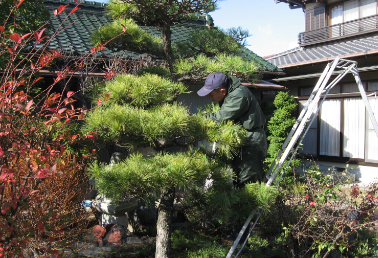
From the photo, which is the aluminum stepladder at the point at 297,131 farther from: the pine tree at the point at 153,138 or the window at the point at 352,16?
the window at the point at 352,16

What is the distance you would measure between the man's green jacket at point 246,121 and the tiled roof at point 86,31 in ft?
7.48

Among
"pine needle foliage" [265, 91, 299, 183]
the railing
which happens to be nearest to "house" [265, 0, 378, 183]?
the railing

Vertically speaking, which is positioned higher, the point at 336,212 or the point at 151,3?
the point at 151,3

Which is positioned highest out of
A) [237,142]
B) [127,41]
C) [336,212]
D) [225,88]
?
[127,41]

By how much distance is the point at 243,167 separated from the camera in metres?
3.36

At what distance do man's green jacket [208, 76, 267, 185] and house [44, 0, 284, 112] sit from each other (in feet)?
3.75

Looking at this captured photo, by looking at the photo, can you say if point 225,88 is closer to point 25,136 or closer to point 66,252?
point 25,136

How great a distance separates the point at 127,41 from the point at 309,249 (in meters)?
3.20

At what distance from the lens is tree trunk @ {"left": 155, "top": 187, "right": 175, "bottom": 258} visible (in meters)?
3.06

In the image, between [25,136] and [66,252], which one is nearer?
[25,136]

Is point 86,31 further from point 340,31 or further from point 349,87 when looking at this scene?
point 340,31

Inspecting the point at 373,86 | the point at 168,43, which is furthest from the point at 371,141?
the point at 168,43

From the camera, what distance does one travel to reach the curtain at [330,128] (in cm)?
915

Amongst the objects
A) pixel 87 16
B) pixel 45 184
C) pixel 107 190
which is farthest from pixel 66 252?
pixel 87 16
